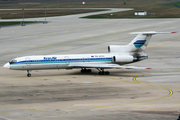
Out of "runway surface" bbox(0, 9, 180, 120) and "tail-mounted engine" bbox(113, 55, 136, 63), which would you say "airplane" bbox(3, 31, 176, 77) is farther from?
"runway surface" bbox(0, 9, 180, 120)

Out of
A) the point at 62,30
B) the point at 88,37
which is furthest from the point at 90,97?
the point at 62,30

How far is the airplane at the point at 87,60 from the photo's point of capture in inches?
1703

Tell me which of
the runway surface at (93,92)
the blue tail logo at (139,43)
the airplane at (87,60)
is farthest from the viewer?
the blue tail logo at (139,43)

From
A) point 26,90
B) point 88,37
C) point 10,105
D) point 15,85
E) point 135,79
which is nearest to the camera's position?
point 10,105

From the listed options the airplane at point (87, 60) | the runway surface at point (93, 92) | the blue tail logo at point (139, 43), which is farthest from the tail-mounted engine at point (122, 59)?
the blue tail logo at point (139, 43)

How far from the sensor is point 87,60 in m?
44.5

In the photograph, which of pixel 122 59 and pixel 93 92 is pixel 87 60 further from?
pixel 93 92

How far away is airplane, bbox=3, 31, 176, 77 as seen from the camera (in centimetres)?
4325

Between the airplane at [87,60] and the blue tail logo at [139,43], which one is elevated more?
the blue tail logo at [139,43]

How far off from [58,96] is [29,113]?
639 centimetres

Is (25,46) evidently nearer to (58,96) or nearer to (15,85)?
(15,85)

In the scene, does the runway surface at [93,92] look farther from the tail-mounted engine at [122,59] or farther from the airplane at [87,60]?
the tail-mounted engine at [122,59]

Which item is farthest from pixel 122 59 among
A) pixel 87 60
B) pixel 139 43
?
pixel 87 60

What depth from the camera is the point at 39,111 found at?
26938mm
